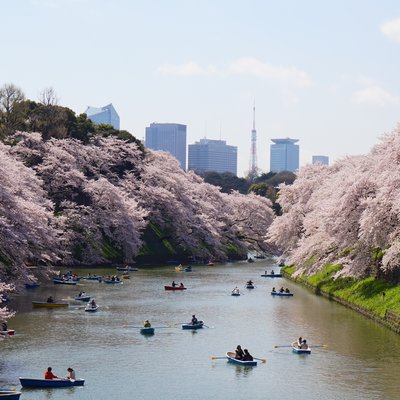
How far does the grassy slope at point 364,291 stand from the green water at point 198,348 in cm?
136

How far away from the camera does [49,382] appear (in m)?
34.8

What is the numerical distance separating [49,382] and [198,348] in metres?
11.2

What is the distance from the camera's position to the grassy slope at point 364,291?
52781 mm

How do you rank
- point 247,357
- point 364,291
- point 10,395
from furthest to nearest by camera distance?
point 364,291
point 247,357
point 10,395

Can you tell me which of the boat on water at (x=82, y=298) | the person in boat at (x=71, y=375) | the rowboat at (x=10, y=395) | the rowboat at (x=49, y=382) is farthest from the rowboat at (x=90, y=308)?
the rowboat at (x=10, y=395)

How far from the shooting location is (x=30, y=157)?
9431cm

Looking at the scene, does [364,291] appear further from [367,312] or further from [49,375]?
[49,375]

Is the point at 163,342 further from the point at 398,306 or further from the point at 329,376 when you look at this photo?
the point at 398,306

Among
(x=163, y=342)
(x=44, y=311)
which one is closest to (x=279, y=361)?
(x=163, y=342)

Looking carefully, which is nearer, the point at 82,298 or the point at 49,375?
the point at 49,375

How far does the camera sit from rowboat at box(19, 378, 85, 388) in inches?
1357

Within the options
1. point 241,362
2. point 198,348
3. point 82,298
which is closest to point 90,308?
point 82,298

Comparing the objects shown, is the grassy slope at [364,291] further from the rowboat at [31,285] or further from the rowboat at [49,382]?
the rowboat at [31,285]

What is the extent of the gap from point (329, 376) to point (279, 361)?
12.2 feet
